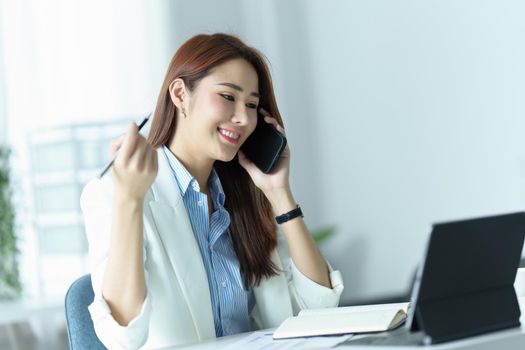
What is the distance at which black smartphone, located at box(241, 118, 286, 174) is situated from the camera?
2.27 metres

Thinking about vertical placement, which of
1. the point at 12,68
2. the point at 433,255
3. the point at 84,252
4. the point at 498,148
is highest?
the point at 12,68

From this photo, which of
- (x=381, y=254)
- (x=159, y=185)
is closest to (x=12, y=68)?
(x=381, y=254)

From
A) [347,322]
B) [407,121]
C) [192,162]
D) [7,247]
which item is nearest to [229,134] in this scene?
[192,162]

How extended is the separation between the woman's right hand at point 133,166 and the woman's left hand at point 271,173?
651mm

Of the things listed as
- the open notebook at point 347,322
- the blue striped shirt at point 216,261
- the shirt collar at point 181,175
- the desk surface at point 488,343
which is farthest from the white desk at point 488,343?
the shirt collar at point 181,175

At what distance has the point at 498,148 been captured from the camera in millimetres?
4336

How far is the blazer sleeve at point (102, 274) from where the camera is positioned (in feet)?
5.59

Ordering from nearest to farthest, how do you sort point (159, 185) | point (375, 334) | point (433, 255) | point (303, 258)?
point (433, 255) < point (375, 334) < point (159, 185) < point (303, 258)

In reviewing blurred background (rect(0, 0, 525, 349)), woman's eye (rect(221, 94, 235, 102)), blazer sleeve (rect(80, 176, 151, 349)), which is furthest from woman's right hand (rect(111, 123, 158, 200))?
blurred background (rect(0, 0, 525, 349))

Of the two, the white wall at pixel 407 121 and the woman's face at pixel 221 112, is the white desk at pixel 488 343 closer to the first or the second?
the woman's face at pixel 221 112

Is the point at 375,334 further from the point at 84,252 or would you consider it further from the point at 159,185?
the point at 84,252

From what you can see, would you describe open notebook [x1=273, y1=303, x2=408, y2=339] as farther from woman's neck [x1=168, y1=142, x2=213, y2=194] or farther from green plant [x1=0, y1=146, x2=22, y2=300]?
green plant [x1=0, y1=146, x2=22, y2=300]

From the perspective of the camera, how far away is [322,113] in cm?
518

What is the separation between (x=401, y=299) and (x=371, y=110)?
4.00ft
